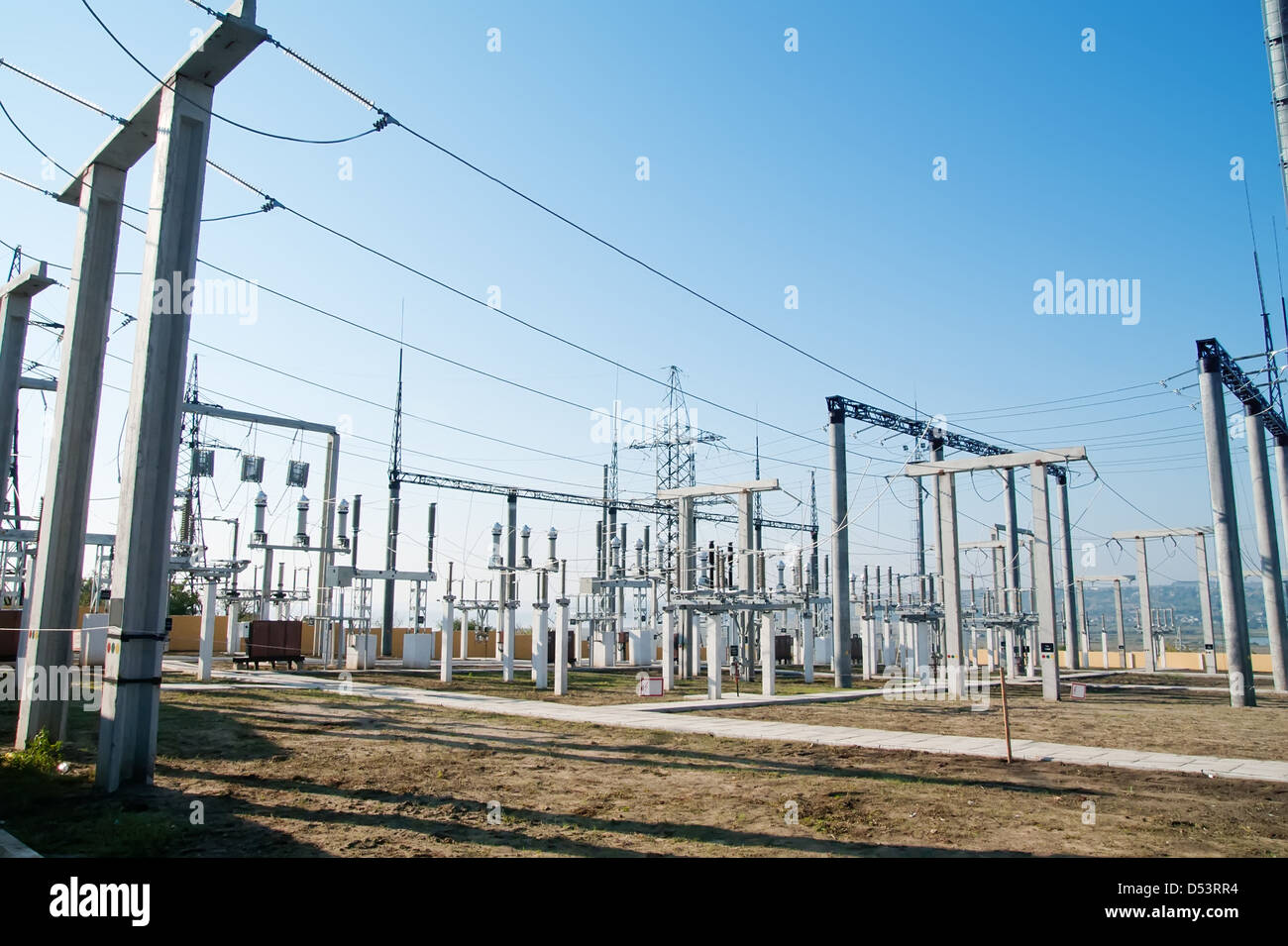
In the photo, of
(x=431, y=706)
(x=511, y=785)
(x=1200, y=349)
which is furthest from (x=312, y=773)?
(x=1200, y=349)

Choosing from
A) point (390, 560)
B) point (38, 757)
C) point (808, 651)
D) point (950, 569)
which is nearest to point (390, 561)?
point (390, 560)

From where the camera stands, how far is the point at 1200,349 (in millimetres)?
25656

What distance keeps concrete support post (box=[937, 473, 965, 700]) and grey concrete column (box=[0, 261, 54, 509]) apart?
25.2m

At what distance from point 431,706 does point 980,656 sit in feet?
198

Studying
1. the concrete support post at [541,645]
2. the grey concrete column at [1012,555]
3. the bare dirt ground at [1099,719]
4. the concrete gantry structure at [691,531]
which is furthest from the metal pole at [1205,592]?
the concrete support post at [541,645]

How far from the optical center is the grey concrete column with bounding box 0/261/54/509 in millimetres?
14531

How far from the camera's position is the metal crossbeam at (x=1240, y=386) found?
2555cm

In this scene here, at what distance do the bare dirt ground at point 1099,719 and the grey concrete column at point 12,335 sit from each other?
15.4m

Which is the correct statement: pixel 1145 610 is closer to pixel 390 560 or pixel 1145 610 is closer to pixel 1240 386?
pixel 1240 386

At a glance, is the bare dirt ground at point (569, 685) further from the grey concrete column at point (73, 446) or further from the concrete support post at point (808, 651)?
the grey concrete column at point (73, 446)

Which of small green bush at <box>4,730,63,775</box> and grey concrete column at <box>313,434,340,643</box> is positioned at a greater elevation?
grey concrete column at <box>313,434,340,643</box>

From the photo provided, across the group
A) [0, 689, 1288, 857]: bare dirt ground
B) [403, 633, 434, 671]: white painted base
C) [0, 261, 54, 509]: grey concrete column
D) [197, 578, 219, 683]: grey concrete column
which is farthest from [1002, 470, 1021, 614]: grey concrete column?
[0, 261, 54, 509]: grey concrete column

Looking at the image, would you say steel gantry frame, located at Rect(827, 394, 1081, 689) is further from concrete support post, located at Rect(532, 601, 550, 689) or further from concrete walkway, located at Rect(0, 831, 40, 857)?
concrete walkway, located at Rect(0, 831, 40, 857)

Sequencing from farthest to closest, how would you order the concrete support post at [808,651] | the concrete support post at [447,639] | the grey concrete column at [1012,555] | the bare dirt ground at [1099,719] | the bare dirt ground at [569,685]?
the grey concrete column at [1012,555]
the concrete support post at [808,651]
the concrete support post at [447,639]
the bare dirt ground at [569,685]
the bare dirt ground at [1099,719]
